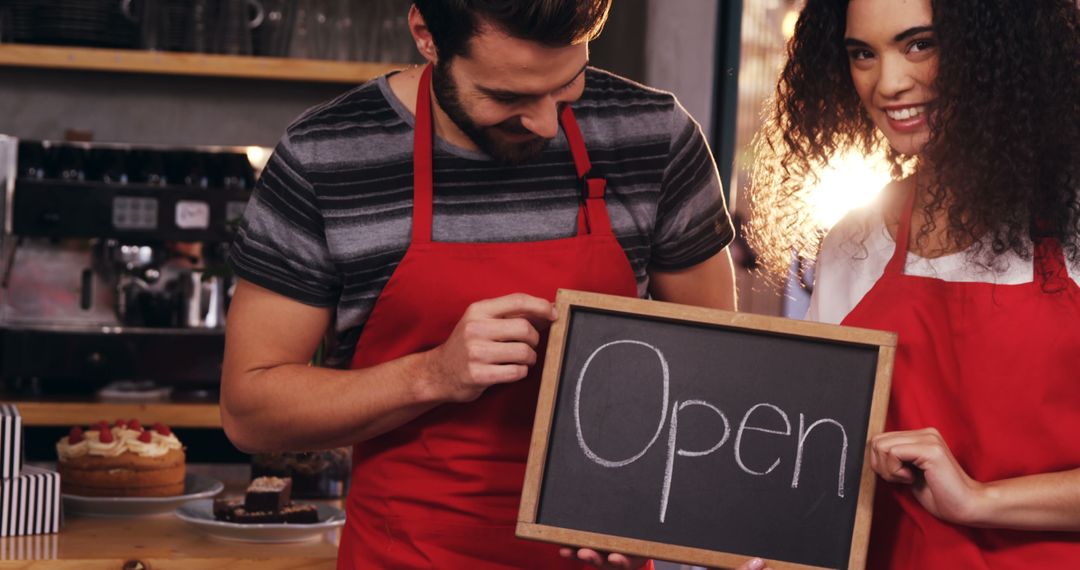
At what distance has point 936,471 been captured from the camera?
1.21m

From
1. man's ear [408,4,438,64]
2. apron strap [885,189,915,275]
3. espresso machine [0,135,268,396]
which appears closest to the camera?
apron strap [885,189,915,275]

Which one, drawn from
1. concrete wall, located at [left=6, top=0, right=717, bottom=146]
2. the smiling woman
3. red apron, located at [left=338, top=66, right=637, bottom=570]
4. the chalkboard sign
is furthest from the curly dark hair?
concrete wall, located at [left=6, top=0, right=717, bottom=146]

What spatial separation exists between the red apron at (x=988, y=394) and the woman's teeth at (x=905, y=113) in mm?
185

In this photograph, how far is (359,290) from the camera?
1.57 metres

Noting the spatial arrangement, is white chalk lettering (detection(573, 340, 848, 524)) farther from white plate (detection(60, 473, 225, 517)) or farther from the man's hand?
white plate (detection(60, 473, 225, 517))

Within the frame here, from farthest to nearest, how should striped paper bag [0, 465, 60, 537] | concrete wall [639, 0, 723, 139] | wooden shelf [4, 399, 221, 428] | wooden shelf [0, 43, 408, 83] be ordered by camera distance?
wooden shelf [0, 43, 408, 83] < wooden shelf [4, 399, 221, 428] < concrete wall [639, 0, 723, 139] < striped paper bag [0, 465, 60, 537]

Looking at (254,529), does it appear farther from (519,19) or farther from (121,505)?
(519,19)

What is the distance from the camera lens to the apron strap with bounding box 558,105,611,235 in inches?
63.2

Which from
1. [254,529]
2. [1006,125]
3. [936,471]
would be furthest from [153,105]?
[936,471]

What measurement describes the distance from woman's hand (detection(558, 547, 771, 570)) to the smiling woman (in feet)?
0.52

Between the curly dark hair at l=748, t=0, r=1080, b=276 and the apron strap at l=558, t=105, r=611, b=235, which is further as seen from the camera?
the apron strap at l=558, t=105, r=611, b=235

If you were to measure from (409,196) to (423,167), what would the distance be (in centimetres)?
4

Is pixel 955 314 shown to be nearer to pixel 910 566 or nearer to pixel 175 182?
pixel 910 566

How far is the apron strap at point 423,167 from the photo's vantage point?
61.2 inches
